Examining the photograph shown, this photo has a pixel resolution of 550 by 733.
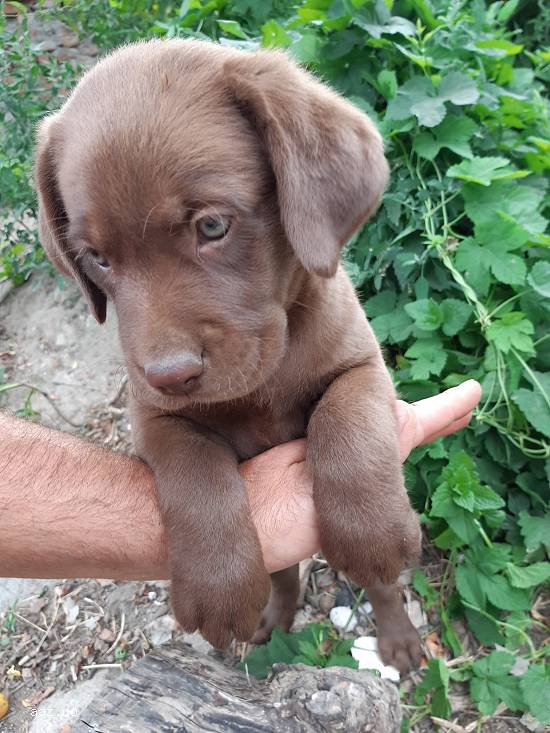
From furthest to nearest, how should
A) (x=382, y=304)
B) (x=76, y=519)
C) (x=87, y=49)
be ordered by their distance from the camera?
1. (x=87, y=49)
2. (x=382, y=304)
3. (x=76, y=519)

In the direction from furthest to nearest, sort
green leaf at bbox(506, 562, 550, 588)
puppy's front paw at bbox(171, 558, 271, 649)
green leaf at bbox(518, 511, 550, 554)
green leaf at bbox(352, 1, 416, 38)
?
green leaf at bbox(352, 1, 416, 38) → green leaf at bbox(518, 511, 550, 554) → green leaf at bbox(506, 562, 550, 588) → puppy's front paw at bbox(171, 558, 271, 649)

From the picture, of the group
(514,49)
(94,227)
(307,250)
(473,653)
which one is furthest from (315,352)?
(514,49)

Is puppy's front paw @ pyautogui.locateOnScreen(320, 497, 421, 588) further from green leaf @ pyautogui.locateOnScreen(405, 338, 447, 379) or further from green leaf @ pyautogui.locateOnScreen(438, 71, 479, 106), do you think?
green leaf @ pyautogui.locateOnScreen(438, 71, 479, 106)

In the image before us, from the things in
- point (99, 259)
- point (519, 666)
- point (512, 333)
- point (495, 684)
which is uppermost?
point (99, 259)

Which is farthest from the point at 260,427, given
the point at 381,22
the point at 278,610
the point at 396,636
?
the point at 381,22

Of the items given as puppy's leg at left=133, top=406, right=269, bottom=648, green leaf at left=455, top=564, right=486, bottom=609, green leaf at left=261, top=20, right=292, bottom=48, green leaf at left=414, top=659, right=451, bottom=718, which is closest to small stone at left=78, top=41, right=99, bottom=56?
green leaf at left=261, top=20, right=292, bottom=48

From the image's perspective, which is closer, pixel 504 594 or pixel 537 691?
pixel 537 691

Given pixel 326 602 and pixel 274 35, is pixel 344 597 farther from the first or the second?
pixel 274 35

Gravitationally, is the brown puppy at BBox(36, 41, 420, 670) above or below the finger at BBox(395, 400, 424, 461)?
above
